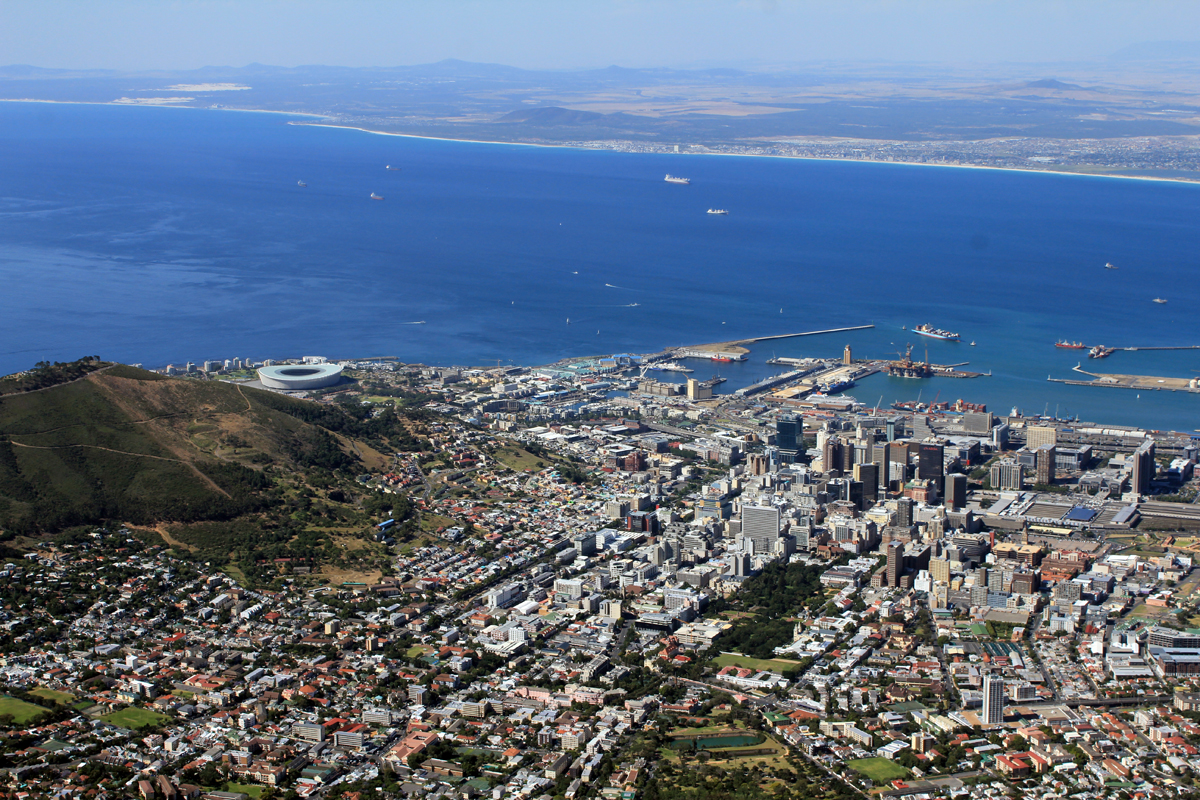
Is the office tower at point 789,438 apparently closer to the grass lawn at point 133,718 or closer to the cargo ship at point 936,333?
the cargo ship at point 936,333

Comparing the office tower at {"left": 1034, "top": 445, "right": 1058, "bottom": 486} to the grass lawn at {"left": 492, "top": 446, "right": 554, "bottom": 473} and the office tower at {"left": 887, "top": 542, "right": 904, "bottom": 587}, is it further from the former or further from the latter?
the grass lawn at {"left": 492, "top": 446, "right": 554, "bottom": 473}

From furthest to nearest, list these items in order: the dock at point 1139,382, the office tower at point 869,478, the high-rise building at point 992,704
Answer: the dock at point 1139,382
the office tower at point 869,478
the high-rise building at point 992,704

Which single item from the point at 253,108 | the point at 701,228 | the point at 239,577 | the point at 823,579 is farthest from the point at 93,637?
the point at 253,108

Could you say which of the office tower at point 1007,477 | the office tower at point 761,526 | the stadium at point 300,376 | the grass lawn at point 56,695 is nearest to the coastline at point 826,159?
the office tower at point 1007,477

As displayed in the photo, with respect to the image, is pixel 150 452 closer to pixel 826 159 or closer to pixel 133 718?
pixel 133 718

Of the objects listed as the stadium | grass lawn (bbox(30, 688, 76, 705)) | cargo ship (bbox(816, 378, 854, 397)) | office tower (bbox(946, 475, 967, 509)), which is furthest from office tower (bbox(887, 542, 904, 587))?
the stadium

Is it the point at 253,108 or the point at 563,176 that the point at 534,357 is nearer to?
the point at 563,176
